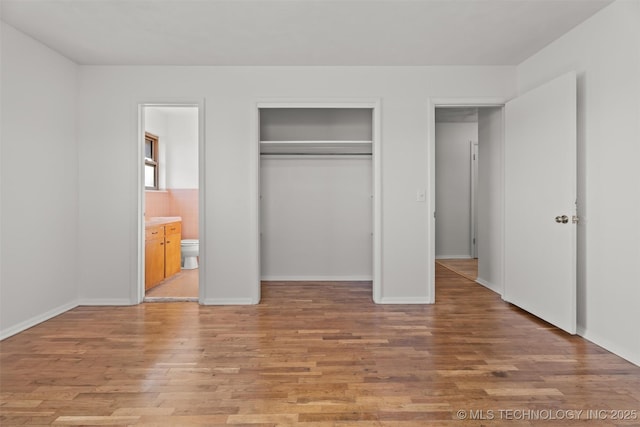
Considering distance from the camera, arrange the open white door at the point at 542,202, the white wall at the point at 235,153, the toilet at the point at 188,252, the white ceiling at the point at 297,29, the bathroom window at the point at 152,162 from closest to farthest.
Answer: the white ceiling at the point at 297,29, the open white door at the point at 542,202, the white wall at the point at 235,153, the toilet at the point at 188,252, the bathroom window at the point at 152,162

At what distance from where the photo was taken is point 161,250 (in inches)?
196

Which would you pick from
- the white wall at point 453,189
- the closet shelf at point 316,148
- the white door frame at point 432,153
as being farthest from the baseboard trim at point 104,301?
the white wall at point 453,189

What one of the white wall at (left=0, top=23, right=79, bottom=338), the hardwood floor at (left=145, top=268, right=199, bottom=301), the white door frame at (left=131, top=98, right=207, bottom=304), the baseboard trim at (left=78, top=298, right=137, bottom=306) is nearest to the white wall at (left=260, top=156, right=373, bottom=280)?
the hardwood floor at (left=145, top=268, right=199, bottom=301)

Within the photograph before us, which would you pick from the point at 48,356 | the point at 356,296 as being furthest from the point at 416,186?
the point at 48,356

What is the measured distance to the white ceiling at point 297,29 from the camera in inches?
108

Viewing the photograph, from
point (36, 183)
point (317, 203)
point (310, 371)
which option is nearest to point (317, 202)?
point (317, 203)

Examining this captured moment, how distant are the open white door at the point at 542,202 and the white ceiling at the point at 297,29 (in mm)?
607

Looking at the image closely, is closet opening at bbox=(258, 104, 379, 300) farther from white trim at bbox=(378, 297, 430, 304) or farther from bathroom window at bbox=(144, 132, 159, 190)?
bathroom window at bbox=(144, 132, 159, 190)

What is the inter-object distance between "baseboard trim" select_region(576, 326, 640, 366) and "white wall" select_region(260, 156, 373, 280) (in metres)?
2.53

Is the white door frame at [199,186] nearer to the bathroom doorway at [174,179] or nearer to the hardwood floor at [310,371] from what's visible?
the hardwood floor at [310,371]

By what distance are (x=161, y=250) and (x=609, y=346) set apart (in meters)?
4.86

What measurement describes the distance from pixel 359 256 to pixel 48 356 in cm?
351

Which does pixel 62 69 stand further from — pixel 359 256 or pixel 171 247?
pixel 359 256

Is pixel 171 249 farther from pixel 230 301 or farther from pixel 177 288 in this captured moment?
pixel 230 301
